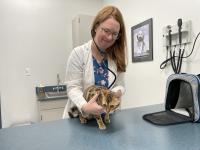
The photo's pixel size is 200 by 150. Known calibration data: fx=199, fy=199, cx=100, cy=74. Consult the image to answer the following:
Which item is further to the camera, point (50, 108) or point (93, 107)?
point (50, 108)

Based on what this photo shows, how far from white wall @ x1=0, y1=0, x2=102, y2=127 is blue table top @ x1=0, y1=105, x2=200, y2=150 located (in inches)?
87.0

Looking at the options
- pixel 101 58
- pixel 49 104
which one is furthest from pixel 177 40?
pixel 49 104

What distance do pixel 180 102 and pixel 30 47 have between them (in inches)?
96.7

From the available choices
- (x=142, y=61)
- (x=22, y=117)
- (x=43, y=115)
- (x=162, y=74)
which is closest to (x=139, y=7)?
(x=142, y=61)

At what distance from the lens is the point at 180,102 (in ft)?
3.82

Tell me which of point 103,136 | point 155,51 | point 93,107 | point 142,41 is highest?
point 142,41

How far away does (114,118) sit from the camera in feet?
3.41

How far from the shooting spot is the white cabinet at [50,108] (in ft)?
9.07

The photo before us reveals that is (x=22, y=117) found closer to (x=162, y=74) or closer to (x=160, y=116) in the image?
(x=162, y=74)

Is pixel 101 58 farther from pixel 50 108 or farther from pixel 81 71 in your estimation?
pixel 50 108

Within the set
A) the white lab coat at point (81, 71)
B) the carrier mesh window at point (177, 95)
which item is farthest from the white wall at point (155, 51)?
the white lab coat at point (81, 71)

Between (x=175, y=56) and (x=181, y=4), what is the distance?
1.37 ft

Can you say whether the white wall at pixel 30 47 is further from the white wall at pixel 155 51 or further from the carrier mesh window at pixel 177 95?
the carrier mesh window at pixel 177 95

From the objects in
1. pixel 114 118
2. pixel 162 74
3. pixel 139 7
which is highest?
pixel 139 7
